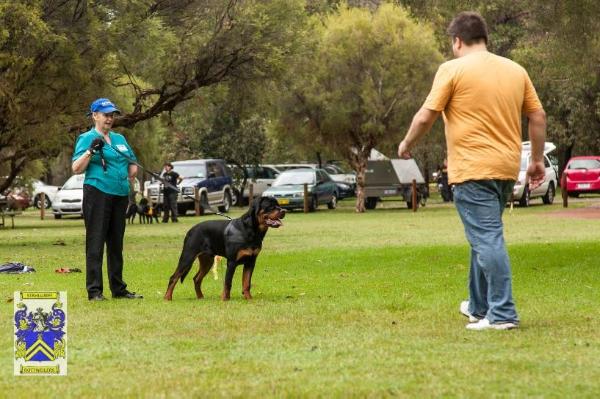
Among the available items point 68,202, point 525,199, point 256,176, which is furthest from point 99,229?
point 256,176

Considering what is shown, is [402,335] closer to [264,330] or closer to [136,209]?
[264,330]

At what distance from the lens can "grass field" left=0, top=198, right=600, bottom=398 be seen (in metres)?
7.12

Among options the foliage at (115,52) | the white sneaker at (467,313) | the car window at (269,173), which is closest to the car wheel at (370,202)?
the car window at (269,173)

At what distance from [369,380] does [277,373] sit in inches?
24.8

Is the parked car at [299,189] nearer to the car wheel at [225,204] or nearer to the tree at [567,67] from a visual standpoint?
the car wheel at [225,204]

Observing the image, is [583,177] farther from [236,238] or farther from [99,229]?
[236,238]

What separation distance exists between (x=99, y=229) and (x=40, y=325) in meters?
5.92

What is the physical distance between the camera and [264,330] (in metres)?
9.73

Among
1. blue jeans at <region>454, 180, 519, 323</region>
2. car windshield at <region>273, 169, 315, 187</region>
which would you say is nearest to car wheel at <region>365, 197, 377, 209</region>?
car windshield at <region>273, 169, 315, 187</region>

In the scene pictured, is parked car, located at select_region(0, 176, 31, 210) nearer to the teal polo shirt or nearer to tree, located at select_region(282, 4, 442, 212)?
tree, located at select_region(282, 4, 442, 212)

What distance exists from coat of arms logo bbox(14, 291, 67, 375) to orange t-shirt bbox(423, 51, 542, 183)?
373cm

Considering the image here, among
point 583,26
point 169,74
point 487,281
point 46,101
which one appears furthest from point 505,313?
point 169,74

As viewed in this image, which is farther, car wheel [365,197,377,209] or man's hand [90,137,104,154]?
car wheel [365,197,377,209]

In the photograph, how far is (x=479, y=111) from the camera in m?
9.49
